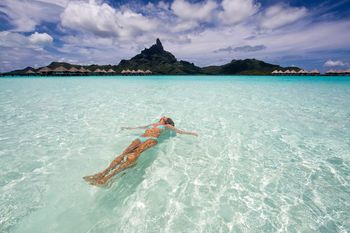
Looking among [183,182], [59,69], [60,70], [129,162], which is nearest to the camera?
[183,182]

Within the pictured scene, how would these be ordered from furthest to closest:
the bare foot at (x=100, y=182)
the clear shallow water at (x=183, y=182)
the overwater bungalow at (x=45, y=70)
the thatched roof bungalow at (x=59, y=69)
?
the thatched roof bungalow at (x=59, y=69) → the overwater bungalow at (x=45, y=70) → the bare foot at (x=100, y=182) → the clear shallow water at (x=183, y=182)

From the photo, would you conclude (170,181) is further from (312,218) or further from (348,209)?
(348,209)

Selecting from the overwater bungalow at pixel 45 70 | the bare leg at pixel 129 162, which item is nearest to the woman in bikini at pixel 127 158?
the bare leg at pixel 129 162

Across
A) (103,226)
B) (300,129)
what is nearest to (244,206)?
(103,226)

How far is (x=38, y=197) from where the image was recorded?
468cm

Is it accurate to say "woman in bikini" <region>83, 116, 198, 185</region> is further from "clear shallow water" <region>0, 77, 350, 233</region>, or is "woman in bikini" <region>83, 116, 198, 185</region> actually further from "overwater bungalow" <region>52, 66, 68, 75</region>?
"overwater bungalow" <region>52, 66, 68, 75</region>

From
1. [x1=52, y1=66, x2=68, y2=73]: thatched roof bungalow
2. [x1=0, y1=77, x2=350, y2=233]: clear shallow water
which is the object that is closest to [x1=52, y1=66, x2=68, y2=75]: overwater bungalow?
[x1=52, y1=66, x2=68, y2=73]: thatched roof bungalow

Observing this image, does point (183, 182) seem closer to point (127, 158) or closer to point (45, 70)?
point (127, 158)

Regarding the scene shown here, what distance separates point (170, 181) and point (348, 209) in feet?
14.6

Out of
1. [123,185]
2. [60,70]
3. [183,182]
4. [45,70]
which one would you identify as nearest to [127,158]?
[123,185]

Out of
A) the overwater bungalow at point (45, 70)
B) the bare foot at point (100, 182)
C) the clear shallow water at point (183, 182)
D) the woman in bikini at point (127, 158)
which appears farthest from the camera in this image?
the overwater bungalow at point (45, 70)

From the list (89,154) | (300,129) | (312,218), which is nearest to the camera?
(312,218)

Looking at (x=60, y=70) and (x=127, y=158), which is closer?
(x=127, y=158)

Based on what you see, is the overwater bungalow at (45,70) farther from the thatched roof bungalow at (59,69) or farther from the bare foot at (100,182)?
the bare foot at (100,182)
